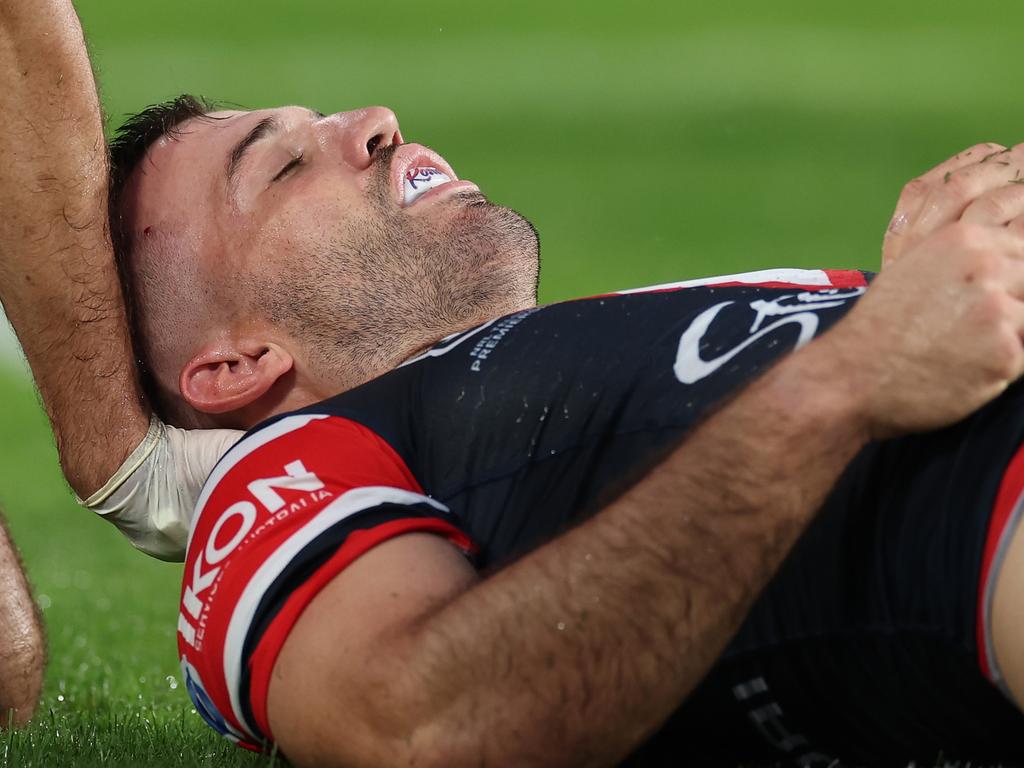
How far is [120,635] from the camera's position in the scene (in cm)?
507

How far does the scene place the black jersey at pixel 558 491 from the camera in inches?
97.0

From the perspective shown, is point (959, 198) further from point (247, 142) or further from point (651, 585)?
point (247, 142)

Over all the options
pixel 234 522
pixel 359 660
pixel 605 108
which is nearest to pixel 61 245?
pixel 234 522

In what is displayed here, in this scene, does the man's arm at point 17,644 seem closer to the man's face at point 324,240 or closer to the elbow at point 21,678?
the elbow at point 21,678

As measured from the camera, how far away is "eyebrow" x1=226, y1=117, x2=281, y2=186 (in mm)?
3652

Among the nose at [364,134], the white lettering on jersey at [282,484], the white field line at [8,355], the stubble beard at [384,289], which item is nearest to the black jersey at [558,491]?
the white lettering on jersey at [282,484]

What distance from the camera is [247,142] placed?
3699 millimetres

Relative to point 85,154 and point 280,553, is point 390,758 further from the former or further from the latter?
point 85,154

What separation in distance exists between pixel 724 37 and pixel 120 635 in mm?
18148

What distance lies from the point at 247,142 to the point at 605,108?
15.2 meters

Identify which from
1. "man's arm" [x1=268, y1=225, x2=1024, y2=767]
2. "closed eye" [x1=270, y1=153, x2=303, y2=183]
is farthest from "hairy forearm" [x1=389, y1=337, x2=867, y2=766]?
"closed eye" [x1=270, y1=153, x2=303, y2=183]

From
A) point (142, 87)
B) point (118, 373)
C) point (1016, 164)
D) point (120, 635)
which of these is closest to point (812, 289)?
point (1016, 164)

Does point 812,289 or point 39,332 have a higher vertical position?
point 812,289

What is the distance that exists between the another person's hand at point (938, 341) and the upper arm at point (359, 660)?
0.70 meters
